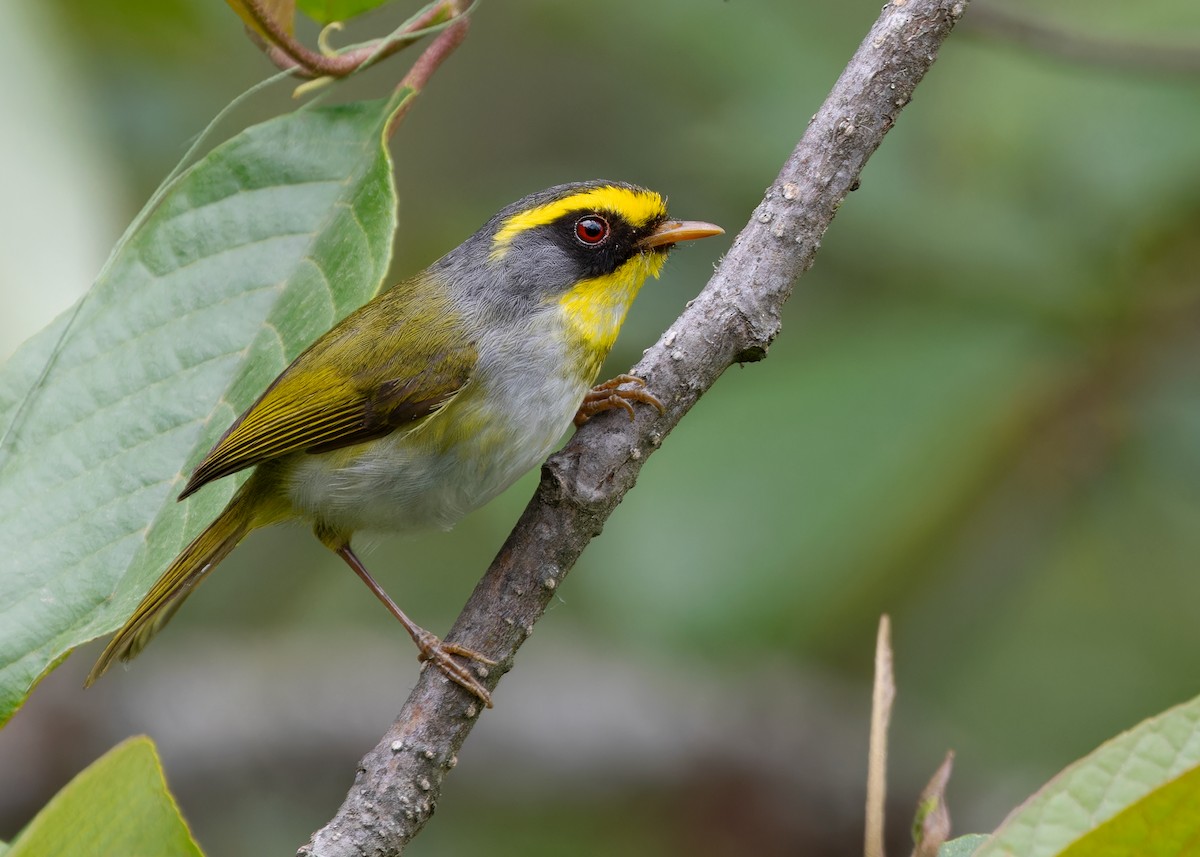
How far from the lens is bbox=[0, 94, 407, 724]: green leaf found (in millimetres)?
2244

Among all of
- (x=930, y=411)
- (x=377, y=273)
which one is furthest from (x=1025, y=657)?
(x=377, y=273)

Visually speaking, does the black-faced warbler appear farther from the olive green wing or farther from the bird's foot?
the bird's foot

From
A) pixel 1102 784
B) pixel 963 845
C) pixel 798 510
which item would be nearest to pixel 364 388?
pixel 798 510

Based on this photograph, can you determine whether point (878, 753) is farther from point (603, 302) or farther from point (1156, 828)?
point (603, 302)

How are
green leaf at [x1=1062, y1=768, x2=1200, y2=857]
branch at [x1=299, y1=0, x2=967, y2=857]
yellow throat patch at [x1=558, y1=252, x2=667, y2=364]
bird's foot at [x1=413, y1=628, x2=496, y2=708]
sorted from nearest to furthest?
green leaf at [x1=1062, y1=768, x2=1200, y2=857] → bird's foot at [x1=413, y1=628, x2=496, y2=708] → branch at [x1=299, y1=0, x2=967, y2=857] → yellow throat patch at [x1=558, y1=252, x2=667, y2=364]

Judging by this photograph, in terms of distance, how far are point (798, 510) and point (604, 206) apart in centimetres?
108

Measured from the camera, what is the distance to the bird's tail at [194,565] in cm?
328

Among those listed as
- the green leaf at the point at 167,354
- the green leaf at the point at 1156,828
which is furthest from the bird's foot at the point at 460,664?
the green leaf at the point at 1156,828

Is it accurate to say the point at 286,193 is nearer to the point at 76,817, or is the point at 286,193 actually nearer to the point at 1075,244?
the point at 76,817

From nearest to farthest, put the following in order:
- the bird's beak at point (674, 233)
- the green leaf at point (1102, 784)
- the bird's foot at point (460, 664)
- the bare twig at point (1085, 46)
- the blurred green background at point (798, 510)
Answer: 1. the green leaf at point (1102, 784)
2. the bird's foot at point (460, 664)
3. the bird's beak at point (674, 233)
4. the bare twig at point (1085, 46)
5. the blurred green background at point (798, 510)

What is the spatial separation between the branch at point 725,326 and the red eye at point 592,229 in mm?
967

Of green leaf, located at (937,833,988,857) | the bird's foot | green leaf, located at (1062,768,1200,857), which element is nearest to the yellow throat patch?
the bird's foot

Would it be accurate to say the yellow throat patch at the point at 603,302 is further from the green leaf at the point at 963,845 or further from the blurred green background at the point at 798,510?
the green leaf at the point at 963,845

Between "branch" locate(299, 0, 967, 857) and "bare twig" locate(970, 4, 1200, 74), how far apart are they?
131 cm
